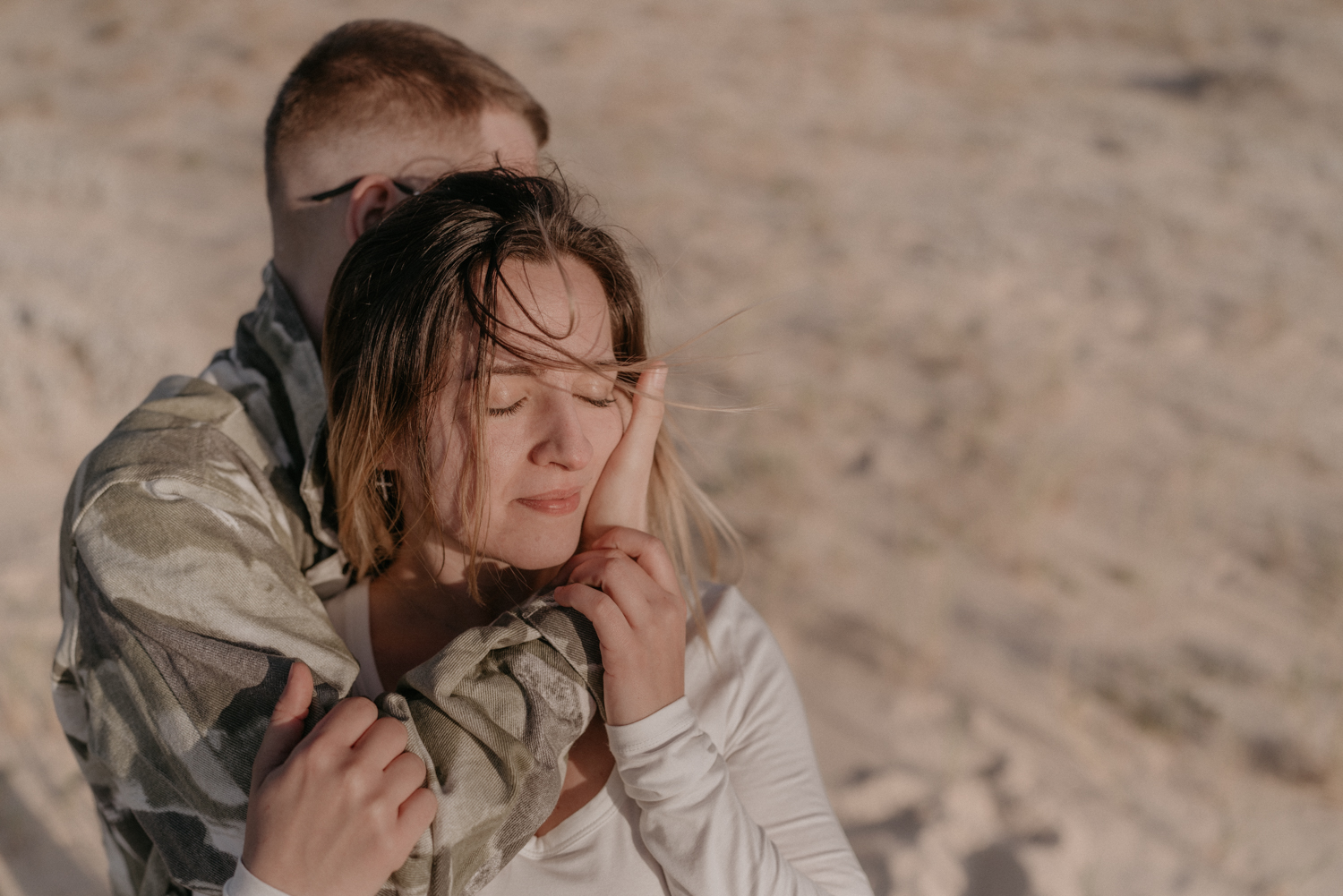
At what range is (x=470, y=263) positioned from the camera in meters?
1.54

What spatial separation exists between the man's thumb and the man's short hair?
4.16ft

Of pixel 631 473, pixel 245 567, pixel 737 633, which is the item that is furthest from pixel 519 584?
pixel 245 567

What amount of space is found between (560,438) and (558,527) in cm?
17

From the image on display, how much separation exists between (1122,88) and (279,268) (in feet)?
32.4

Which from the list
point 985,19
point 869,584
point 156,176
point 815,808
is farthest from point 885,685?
point 985,19

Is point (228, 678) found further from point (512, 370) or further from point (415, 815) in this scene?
point (512, 370)

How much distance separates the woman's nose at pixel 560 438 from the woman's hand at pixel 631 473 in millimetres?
153

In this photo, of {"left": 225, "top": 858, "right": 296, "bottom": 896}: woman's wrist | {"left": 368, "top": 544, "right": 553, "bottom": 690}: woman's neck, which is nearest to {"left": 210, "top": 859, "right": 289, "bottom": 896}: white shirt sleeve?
{"left": 225, "top": 858, "right": 296, "bottom": 896}: woman's wrist

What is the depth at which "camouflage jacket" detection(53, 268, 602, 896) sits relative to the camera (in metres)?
1.27

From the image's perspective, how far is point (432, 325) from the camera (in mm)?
1523

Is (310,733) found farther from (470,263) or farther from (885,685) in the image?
(885,685)

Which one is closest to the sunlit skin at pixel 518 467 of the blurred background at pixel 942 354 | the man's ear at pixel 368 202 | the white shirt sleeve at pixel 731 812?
the white shirt sleeve at pixel 731 812

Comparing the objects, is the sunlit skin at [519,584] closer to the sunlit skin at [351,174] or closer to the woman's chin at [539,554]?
the woman's chin at [539,554]

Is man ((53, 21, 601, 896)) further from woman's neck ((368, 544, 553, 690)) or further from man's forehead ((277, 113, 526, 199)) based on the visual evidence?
woman's neck ((368, 544, 553, 690))
